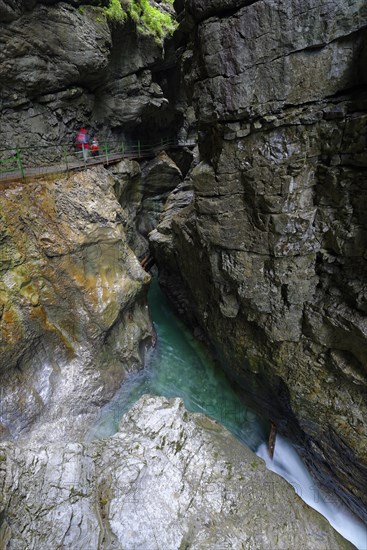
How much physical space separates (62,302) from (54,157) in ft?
26.3

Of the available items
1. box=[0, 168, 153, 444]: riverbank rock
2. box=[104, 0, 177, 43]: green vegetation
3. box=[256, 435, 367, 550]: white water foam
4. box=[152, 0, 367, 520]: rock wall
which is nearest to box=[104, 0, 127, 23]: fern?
box=[104, 0, 177, 43]: green vegetation

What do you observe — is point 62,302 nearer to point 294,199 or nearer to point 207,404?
point 207,404

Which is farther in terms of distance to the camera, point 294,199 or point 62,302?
point 62,302

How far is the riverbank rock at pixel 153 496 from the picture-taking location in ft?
13.3

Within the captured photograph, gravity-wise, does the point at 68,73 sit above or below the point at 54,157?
above

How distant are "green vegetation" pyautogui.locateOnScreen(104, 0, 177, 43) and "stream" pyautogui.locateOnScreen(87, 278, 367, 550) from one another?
47.3 ft

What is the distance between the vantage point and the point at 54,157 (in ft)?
43.7

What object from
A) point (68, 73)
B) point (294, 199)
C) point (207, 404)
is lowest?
point (207, 404)

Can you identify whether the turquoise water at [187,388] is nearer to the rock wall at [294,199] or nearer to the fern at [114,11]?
the rock wall at [294,199]

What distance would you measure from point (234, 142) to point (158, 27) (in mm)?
A: 13186

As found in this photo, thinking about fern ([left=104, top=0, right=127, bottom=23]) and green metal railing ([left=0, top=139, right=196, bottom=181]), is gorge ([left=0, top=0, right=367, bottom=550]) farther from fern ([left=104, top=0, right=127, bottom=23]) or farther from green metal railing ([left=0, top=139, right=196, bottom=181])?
fern ([left=104, top=0, right=127, bottom=23])

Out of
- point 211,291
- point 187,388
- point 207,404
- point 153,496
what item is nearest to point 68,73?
point 211,291

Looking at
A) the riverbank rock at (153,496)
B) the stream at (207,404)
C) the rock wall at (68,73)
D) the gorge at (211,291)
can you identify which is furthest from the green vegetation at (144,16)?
the riverbank rock at (153,496)

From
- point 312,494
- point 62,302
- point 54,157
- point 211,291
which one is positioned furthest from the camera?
point 54,157
